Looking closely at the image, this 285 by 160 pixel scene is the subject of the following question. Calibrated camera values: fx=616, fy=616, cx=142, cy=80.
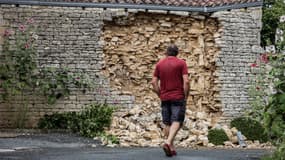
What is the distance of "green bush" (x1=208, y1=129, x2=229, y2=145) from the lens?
47.7ft

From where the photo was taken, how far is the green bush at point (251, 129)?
15344mm

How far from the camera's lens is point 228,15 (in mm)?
17219

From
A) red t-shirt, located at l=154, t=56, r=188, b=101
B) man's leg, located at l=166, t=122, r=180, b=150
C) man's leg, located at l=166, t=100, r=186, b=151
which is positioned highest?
red t-shirt, located at l=154, t=56, r=188, b=101

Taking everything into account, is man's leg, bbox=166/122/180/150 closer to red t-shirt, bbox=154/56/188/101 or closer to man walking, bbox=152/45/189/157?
man walking, bbox=152/45/189/157

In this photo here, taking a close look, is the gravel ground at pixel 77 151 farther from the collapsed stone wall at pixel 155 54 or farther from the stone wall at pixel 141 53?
the collapsed stone wall at pixel 155 54

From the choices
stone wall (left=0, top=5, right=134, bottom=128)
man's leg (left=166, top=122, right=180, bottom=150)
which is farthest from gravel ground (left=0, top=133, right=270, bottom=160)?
stone wall (left=0, top=5, right=134, bottom=128)

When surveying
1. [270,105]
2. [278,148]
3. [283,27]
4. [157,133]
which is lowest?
[157,133]

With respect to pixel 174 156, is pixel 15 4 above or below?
above

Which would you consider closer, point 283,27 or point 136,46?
point 283,27

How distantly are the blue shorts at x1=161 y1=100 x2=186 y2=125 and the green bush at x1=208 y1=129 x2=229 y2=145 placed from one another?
487cm

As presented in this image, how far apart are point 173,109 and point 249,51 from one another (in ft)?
27.3

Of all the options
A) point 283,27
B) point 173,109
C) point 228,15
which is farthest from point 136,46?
point 283,27

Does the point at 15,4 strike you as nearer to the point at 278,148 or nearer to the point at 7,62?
the point at 7,62

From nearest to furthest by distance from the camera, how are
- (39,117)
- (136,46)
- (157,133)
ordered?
(157,133), (39,117), (136,46)
